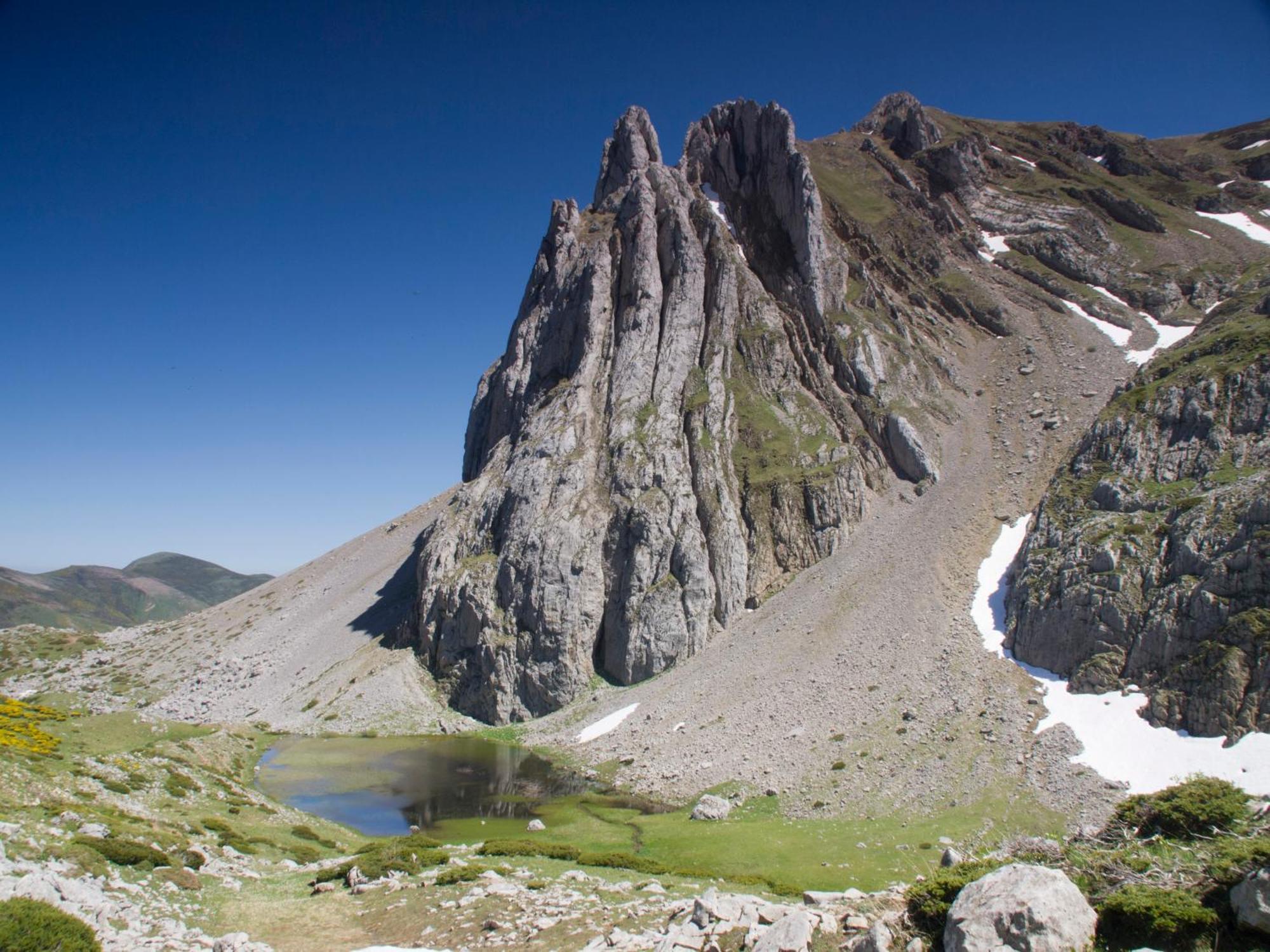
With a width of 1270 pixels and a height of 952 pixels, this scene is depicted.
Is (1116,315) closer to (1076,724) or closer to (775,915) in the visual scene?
(1076,724)

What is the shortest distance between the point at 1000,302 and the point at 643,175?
64331 millimetres

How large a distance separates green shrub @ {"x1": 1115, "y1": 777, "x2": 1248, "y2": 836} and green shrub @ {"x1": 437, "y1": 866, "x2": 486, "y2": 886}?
2174 centimetres

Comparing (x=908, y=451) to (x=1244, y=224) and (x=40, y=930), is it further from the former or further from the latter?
(x=1244, y=224)

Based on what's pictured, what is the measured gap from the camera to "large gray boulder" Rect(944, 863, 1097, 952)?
1150 cm

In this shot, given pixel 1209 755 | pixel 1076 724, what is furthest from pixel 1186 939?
pixel 1076 724

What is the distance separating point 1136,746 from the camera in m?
41.3

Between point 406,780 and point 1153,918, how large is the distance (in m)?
52.6

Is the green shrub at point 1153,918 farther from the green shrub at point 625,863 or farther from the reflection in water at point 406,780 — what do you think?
the reflection in water at point 406,780

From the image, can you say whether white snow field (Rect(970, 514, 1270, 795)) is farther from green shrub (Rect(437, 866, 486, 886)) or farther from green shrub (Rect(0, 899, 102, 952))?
green shrub (Rect(0, 899, 102, 952))

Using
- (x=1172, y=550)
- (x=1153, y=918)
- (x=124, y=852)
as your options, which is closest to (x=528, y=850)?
(x=124, y=852)

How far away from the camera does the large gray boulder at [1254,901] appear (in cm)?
1052

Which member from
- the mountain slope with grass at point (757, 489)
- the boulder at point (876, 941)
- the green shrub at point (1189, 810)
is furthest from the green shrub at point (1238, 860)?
the mountain slope with grass at point (757, 489)

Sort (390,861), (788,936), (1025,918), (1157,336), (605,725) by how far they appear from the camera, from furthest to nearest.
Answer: (1157,336), (605,725), (390,861), (788,936), (1025,918)

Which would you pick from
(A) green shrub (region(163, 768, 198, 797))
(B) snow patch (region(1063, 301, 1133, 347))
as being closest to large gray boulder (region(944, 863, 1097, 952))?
(A) green shrub (region(163, 768, 198, 797))
